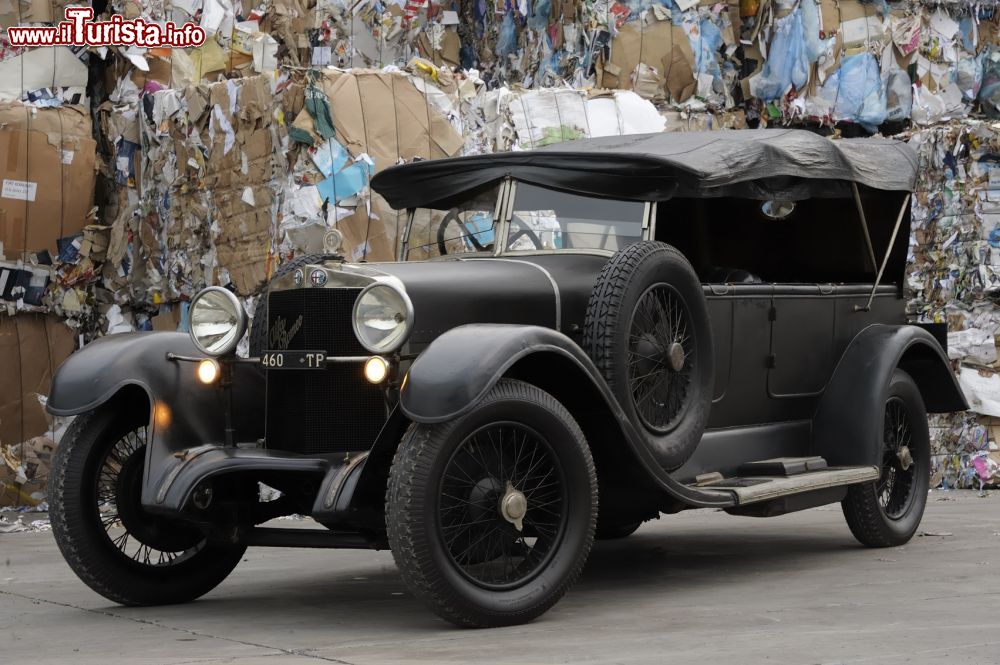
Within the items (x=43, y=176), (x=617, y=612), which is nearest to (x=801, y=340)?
(x=617, y=612)

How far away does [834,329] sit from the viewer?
23.4 feet

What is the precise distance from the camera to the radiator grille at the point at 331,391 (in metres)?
5.38

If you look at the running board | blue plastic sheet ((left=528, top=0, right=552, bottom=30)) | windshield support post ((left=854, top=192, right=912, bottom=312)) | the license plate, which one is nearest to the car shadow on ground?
the running board

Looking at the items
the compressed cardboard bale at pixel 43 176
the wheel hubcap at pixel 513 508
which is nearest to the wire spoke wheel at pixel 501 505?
the wheel hubcap at pixel 513 508

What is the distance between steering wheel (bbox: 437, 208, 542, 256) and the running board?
4.28 feet

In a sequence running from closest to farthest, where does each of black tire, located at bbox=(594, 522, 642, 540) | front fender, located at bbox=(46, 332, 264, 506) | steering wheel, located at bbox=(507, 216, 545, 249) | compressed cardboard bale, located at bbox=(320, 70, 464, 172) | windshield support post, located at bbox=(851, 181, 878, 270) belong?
front fender, located at bbox=(46, 332, 264, 506)
black tire, located at bbox=(594, 522, 642, 540)
steering wheel, located at bbox=(507, 216, 545, 249)
windshield support post, located at bbox=(851, 181, 878, 270)
compressed cardboard bale, located at bbox=(320, 70, 464, 172)

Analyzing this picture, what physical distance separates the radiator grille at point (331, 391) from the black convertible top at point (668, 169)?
1357 mm

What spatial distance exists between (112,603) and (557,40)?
5.71 meters

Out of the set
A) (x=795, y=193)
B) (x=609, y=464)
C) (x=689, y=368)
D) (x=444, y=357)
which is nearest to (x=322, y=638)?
(x=444, y=357)

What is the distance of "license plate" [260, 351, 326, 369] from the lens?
Result: 5.38 meters

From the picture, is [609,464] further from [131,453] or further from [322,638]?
[131,453]

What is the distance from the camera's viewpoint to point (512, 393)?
16.3ft

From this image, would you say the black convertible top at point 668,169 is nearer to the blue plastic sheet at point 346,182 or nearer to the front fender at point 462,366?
the blue plastic sheet at point 346,182

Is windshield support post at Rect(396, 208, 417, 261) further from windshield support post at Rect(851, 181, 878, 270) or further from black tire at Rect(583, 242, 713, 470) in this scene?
windshield support post at Rect(851, 181, 878, 270)
